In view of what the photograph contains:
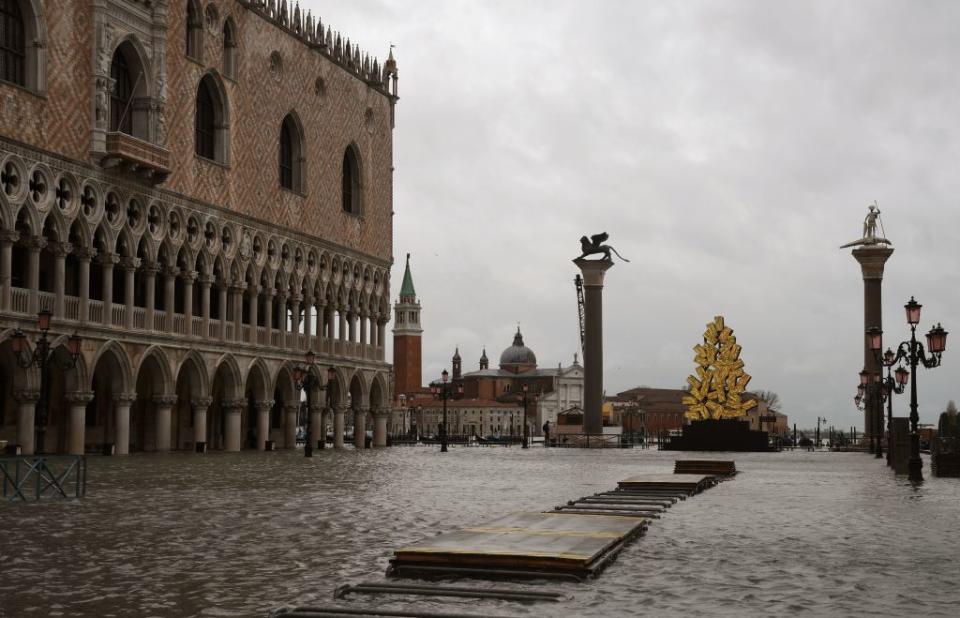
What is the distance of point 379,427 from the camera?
6241cm

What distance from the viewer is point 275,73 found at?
169 feet

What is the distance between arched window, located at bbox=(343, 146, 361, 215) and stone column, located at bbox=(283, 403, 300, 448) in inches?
433

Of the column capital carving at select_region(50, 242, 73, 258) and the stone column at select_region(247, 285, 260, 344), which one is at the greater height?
the column capital carving at select_region(50, 242, 73, 258)

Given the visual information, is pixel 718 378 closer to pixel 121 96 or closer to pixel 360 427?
pixel 360 427

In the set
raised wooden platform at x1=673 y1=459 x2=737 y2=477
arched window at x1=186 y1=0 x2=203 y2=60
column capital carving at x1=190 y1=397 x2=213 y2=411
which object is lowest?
raised wooden platform at x1=673 y1=459 x2=737 y2=477

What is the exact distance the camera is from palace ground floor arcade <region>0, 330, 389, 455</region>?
38188mm

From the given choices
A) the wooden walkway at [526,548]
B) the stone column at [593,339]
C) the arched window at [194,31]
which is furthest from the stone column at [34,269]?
Result: the stone column at [593,339]

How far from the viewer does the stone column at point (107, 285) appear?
39500mm

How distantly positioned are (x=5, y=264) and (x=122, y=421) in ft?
25.1

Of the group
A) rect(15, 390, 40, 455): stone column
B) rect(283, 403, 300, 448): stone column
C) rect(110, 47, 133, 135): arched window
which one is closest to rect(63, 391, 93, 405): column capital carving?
rect(15, 390, 40, 455): stone column

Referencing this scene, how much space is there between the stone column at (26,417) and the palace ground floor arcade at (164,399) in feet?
0.10

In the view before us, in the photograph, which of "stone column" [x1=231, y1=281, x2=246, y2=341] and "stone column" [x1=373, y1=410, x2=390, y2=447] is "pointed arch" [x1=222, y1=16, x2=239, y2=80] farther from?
"stone column" [x1=373, y1=410, x2=390, y2=447]

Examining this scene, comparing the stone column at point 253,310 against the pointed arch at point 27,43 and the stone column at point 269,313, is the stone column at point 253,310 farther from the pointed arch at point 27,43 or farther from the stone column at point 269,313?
the pointed arch at point 27,43

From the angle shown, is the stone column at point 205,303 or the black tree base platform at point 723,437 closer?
the stone column at point 205,303
